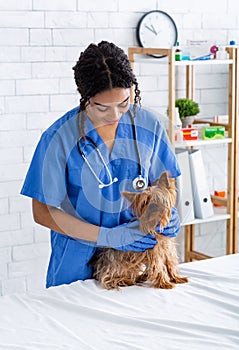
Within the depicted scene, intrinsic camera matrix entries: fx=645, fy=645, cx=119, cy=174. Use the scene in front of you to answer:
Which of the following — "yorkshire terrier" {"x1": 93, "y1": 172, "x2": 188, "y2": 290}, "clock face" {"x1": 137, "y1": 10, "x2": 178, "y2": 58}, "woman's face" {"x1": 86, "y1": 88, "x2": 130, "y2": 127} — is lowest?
"yorkshire terrier" {"x1": 93, "y1": 172, "x2": 188, "y2": 290}

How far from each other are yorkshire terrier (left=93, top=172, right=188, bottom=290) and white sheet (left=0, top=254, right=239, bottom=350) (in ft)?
0.14

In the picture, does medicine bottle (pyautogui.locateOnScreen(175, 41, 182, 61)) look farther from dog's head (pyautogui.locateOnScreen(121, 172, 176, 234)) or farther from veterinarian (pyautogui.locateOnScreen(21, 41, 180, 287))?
dog's head (pyautogui.locateOnScreen(121, 172, 176, 234))

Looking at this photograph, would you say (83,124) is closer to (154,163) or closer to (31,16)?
(154,163)

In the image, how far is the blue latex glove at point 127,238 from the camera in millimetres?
1916

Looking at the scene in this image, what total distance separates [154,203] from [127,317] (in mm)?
336

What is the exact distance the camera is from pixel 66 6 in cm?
319

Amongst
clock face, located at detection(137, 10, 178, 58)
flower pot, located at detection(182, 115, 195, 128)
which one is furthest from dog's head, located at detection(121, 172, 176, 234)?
clock face, located at detection(137, 10, 178, 58)

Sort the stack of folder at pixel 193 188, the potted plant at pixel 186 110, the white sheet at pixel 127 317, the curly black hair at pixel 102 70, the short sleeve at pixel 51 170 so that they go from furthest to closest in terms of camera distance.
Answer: the potted plant at pixel 186 110, the stack of folder at pixel 193 188, the short sleeve at pixel 51 170, the curly black hair at pixel 102 70, the white sheet at pixel 127 317

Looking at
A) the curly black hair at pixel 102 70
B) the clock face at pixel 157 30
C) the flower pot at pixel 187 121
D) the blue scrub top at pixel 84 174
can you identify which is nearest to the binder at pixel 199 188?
the flower pot at pixel 187 121

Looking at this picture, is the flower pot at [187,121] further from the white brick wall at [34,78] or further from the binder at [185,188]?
the white brick wall at [34,78]

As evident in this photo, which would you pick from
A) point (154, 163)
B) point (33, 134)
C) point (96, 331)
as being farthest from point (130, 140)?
point (33, 134)

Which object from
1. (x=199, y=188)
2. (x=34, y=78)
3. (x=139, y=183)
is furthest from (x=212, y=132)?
(x=139, y=183)

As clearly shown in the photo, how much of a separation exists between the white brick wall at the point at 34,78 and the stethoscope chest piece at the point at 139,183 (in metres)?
1.35

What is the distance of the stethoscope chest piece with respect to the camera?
196 centimetres
